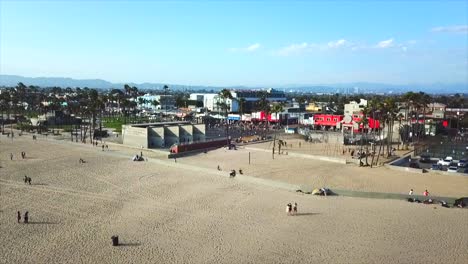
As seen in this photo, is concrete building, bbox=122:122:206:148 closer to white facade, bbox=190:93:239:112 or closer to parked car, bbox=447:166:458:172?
parked car, bbox=447:166:458:172

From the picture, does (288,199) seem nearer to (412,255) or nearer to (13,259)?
(412,255)

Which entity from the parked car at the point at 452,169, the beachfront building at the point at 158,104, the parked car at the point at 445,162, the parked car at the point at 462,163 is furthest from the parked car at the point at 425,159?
the beachfront building at the point at 158,104

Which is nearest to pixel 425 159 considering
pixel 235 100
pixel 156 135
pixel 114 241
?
pixel 156 135

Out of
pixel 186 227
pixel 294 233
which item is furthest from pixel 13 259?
Answer: pixel 294 233

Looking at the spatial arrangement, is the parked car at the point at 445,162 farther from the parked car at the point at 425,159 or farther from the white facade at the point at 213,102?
the white facade at the point at 213,102

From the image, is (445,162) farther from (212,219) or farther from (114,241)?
(114,241)

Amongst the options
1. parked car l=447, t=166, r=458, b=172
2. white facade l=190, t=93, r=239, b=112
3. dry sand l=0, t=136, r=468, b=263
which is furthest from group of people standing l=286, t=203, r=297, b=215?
white facade l=190, t=93, r=239, b=112
